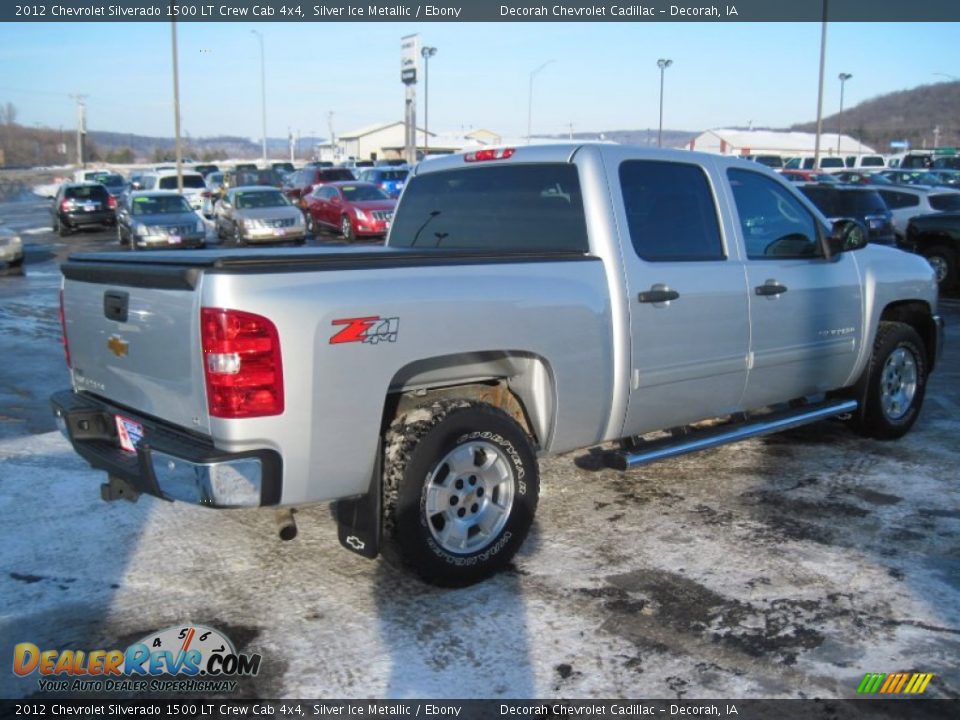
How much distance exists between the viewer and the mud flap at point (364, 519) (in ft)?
12.5

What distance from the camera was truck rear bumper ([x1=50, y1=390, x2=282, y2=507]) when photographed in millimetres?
3350

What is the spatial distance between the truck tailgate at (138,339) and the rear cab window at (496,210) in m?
1.99

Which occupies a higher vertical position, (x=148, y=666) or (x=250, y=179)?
(x=250, y=179)

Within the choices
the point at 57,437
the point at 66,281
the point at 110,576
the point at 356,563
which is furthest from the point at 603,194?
the point at 57,437

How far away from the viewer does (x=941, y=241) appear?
1539 cm

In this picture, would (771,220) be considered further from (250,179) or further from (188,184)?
(188,184)

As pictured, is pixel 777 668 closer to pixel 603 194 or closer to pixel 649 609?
pixel 649 609

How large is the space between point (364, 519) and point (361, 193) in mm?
22305

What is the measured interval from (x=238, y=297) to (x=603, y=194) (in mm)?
2135

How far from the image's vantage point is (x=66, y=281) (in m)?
4.43

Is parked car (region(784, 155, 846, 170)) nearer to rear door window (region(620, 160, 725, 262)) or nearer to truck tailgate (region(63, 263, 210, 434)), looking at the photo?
rear door window (region(620, 160, 725, 262))

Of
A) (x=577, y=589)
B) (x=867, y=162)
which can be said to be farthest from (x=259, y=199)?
(x=867, y=162)

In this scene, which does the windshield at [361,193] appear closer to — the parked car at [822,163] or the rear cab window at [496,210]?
the rear cab window at [496,210]

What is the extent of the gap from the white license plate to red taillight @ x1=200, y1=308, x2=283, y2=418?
658mm
